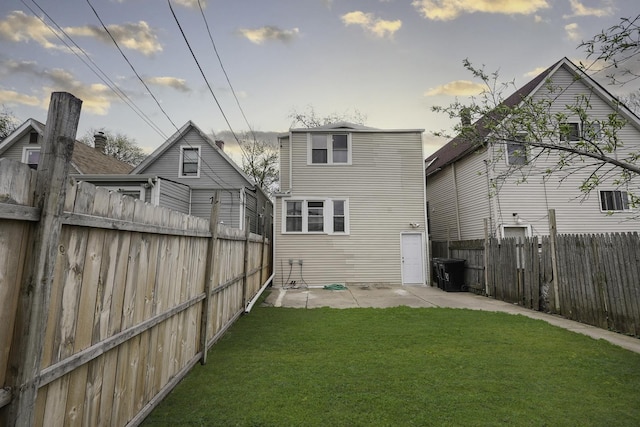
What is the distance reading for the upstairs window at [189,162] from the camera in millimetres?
15547

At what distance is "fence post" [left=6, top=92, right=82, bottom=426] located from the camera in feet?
4.36

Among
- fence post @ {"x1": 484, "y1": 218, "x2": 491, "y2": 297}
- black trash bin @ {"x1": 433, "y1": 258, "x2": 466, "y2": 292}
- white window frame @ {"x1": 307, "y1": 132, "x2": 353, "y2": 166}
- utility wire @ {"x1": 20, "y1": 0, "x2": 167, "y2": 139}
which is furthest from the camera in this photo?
white window frame @ {"x1": 307, "y1": 132, "x2": 353, "y2": 166}

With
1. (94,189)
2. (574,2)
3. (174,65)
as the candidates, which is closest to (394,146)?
(574,2)

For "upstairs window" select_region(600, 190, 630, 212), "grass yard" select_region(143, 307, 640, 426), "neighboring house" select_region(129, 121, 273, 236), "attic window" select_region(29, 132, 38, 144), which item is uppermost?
"attic window" select_region(29, 132, 38, 144)

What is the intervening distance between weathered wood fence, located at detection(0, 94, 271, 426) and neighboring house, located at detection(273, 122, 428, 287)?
8.97m

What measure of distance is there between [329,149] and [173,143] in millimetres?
8035

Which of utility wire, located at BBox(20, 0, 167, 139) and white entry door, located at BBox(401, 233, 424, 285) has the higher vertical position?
utility wire, located at BBox(20, 0, 167, 139)

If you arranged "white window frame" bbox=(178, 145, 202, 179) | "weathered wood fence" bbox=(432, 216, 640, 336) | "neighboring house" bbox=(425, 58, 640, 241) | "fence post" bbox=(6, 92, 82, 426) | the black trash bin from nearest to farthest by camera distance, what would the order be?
"fence post" bbox=(6, 92, 82, 426)
"weathered wood fence" bbox=(432, 216, 640, 336)
the black trash bin
"neighboring house" bbox=(425, 58, 640, 241)
"white window frame" bbox=(178, 145, 202, 179)

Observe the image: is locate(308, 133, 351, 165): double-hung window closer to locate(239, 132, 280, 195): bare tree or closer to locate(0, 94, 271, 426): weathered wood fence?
locate(0, 94, 271, 426): weathered wood fence

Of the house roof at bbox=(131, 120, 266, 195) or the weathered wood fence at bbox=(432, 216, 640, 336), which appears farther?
the house roof at bbox=(131, 120, 266, 195)

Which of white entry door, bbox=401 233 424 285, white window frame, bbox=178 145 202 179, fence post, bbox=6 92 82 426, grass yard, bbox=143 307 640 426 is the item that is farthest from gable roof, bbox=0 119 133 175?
fence post, bbox=6 92 82 426

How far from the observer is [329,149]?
1330 centimetres

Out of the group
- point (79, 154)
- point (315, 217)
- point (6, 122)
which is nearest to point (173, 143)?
point (79, 154)

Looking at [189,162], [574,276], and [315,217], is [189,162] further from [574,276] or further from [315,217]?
[574,276]
